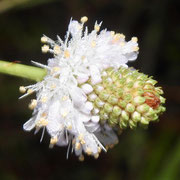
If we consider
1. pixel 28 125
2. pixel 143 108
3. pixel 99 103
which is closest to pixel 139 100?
pixel 143 108

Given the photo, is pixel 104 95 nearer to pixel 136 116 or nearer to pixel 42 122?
pixel 136 116

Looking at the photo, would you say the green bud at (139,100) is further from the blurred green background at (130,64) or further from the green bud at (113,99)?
the blurred green background at (130,64)

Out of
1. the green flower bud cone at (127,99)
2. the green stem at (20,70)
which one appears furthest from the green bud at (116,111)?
the green stem at (20,70)

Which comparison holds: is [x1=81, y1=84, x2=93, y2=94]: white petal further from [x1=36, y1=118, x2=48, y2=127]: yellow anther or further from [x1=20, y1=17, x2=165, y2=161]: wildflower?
[x1=36, y1=118, x2=48, y2=127]: yellow anther

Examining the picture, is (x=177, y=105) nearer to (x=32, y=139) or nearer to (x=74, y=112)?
(x=32, y=139)

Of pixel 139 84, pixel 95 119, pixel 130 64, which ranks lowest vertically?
pixel 95 119

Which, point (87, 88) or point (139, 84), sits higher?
point (139, 84)
